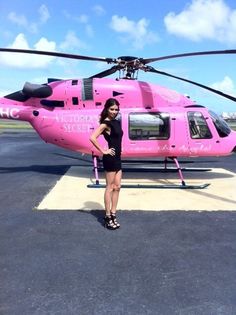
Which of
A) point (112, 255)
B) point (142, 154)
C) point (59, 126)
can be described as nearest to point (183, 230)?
point (112, 255)

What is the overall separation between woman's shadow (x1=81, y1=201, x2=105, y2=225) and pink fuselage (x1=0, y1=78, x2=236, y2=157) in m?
2.73

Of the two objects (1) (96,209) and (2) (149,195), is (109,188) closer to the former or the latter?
(1) (96,209)

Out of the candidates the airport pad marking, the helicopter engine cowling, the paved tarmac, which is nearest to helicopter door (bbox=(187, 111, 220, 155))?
the airport pad marking

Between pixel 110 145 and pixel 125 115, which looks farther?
pixel 125 115

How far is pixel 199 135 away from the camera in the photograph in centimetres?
1009

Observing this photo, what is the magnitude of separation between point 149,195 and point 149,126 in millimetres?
2271

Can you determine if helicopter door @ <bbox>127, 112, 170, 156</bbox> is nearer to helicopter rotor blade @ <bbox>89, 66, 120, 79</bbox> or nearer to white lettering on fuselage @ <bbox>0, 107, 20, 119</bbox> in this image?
helicopter rotor blade @ <bbox>89, 66, 120, 79</bbox>

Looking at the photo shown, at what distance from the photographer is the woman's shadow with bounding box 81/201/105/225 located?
263 inches

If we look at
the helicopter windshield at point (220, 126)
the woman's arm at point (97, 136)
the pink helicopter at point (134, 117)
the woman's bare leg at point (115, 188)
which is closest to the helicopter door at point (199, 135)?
the pink helicopter at point (134, 117)

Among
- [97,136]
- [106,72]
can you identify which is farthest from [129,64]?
[97,136]

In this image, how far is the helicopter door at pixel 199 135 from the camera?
10.1m

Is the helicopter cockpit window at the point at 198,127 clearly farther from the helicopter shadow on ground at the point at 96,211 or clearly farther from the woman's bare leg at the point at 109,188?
the woman's bare leg at the point at 109,188

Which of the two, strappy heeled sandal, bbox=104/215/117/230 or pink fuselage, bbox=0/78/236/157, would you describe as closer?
strappy heeled sandal, bbox=104/215/117/230

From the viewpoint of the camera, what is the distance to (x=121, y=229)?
609cm
